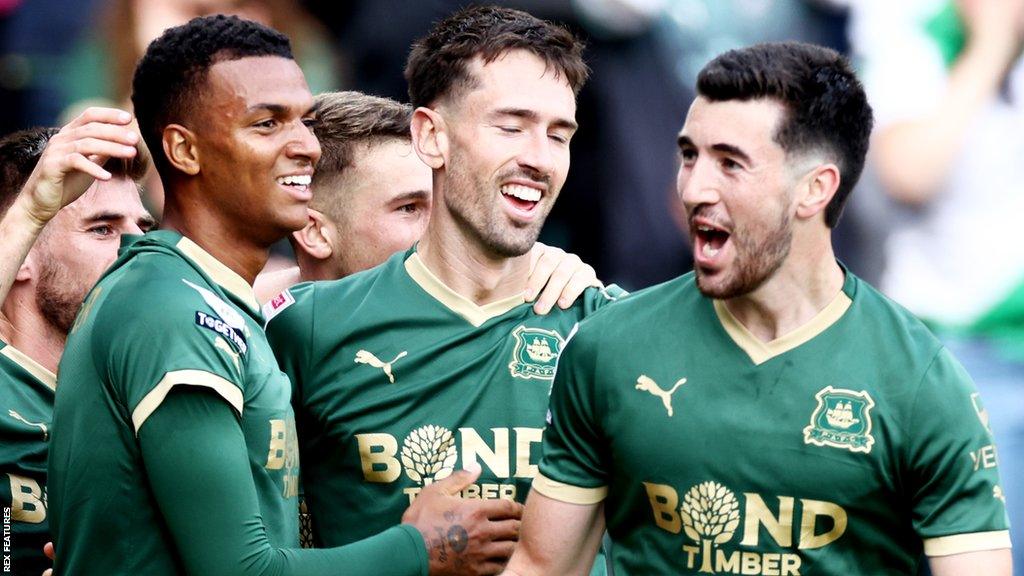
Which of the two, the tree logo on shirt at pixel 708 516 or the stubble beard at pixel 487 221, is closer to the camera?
the tree logo on shirt at pixel 708 516

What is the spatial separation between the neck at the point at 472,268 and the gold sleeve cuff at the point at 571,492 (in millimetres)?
809

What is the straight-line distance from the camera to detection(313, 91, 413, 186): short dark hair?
17.1ft

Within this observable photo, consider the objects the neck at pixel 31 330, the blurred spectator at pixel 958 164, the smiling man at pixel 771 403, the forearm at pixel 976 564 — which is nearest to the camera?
the forearm at pixel 976 564

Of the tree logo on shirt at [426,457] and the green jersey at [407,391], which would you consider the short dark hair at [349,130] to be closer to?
the green jersey at [407,391]

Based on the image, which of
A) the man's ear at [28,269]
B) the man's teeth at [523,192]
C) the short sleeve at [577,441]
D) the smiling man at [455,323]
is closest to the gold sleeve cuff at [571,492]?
the short sleeve at [577,441]

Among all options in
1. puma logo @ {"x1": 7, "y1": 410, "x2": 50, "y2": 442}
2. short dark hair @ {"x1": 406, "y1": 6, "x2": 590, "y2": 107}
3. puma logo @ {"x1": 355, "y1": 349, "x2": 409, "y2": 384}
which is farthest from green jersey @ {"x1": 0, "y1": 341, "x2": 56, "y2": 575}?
short dark hair @ {"x1": 406, "y1": 6, "x2": 590, "y2": 107}

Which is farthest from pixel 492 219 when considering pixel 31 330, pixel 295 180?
pixel 31 330

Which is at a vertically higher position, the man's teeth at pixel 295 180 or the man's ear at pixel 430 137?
the man's ear at pixel 430 137

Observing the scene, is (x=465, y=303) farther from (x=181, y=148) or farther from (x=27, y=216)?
(x=27, y=216)

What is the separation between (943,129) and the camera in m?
6.88

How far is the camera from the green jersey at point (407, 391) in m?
4.32

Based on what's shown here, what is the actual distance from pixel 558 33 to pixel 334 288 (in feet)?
3.22

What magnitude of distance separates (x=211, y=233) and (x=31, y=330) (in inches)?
51.0

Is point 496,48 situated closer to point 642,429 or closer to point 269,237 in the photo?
point 269,237
